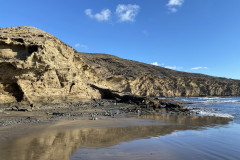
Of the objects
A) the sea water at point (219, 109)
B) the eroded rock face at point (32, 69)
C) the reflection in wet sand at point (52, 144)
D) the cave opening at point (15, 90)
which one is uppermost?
the eroded rock face at point (32, 69)

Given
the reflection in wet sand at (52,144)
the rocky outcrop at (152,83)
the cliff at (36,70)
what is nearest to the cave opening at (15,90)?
the cliff at (36,70)

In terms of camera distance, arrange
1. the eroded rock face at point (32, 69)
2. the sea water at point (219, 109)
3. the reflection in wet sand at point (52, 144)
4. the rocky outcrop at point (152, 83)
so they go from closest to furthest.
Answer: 1. the reflection in wet sand at point (52, 144)
2. the sea water at point (219, 109)
3. the eroded rock face at point (32, 69)
4. the rocky outcrop at point (152, 83)

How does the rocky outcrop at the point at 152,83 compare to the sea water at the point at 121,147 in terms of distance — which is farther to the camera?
the rocky outcrop at the point at 152,83

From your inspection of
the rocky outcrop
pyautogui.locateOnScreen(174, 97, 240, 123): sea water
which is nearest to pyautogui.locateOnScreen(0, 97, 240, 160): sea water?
pyautogui.locateOnScreen(174, 97, 240, 123): sea water

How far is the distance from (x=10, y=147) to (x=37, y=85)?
10972 mm

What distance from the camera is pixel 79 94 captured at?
18188 millimetres

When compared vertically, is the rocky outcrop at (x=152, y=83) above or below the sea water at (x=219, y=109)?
above

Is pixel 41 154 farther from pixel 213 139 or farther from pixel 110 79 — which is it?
pixel 110 79

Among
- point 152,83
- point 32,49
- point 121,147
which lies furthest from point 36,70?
point 152,83

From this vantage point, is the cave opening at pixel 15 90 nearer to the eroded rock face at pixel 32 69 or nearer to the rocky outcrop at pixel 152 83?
the eroded rock face at pixel 32 69

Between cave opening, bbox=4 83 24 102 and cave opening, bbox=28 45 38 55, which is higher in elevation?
cave opening, bbox=28 45 38 55

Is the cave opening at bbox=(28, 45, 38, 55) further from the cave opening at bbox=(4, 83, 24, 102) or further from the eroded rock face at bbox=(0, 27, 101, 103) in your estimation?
the cave opening at bbox=(4, 83, 24, 102)

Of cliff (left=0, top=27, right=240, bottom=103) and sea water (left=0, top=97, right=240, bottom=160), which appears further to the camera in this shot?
cliff (left=0, top=27, right=240, bottom=103)

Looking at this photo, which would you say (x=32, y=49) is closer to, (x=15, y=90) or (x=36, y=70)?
(x=36, y=70)
